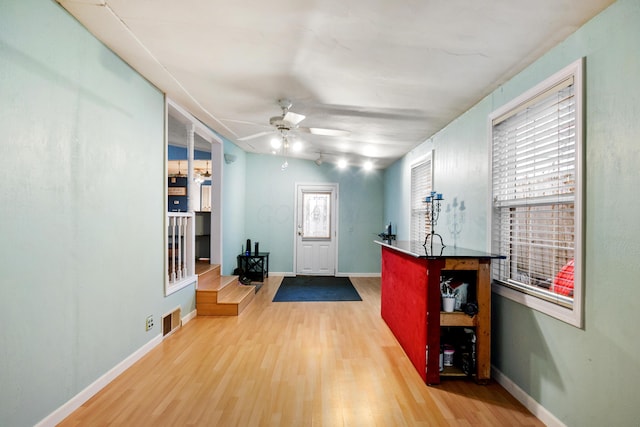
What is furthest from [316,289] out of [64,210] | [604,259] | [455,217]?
[604,259]

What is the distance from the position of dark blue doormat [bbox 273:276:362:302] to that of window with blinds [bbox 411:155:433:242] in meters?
1.51

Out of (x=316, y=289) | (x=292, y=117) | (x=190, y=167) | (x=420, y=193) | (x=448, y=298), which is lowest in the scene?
(x=316, y=289)

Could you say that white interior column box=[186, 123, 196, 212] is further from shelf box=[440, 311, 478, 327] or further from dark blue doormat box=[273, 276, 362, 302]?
shelf box=[440, 311, 478, 327]

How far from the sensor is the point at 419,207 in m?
4.72

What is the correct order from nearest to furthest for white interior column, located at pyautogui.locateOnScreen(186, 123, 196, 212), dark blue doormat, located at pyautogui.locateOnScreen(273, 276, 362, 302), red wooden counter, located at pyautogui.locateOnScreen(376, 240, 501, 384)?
red wooden counter, located at pyautogui.locateOnScreen(376, 240, 501, 384)
white interior column, located at pyautogui.locateOnScreen(186, 123, 196, 212)
dark blue doormat, located at pyautogui.locateOnScreen(273, 276, 362, 302)

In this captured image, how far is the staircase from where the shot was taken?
4102 millimetres

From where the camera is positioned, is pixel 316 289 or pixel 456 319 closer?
pixel 456 319

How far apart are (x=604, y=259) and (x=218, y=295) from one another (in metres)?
4.01

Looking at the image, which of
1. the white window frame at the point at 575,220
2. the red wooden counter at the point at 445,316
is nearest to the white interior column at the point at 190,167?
the red wooden counter at the point at 445,316

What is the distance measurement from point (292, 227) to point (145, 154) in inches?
162

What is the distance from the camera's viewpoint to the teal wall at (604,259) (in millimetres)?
1465

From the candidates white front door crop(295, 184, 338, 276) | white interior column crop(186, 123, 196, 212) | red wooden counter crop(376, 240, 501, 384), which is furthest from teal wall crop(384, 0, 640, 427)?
white front door crop(295, 184, 338, 276)

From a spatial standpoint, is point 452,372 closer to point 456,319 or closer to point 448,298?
point 456,319

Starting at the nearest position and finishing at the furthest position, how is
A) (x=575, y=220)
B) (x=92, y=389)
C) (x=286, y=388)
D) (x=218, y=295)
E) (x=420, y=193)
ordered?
(x=575, y=220)
(x=92, y=389)
(x=286, y=388)
(x=218, y=295)
(x=420, y=193)
